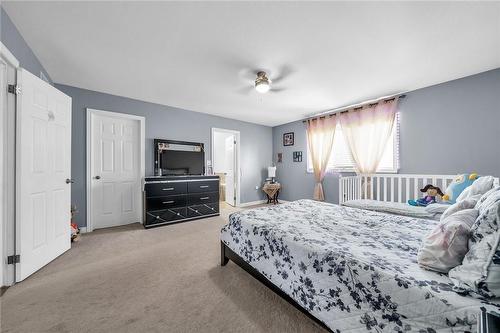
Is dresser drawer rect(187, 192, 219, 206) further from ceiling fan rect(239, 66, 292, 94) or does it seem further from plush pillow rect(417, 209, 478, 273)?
plush pillow rect(417, 209, 478, 273)

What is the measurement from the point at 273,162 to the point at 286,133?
1000 millimetres

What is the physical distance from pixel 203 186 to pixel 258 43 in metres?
2.91

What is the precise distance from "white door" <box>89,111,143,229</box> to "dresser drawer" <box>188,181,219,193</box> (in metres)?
1.00

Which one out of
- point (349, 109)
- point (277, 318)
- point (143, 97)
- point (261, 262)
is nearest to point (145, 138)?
point (143, 97)

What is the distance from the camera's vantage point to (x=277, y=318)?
137cm

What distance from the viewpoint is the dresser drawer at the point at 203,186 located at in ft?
12.9

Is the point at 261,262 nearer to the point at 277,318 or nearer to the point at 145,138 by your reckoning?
the point at 277,318

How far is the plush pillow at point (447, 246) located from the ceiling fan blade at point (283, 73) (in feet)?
7.45

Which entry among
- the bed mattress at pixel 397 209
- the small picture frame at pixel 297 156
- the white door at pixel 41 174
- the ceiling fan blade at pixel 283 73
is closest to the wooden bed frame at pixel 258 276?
the bed mattress at pixel 397 209

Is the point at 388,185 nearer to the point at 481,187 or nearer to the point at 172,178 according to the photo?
the point at 481,187

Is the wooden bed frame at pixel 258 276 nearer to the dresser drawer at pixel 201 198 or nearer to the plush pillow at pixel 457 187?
the dresser drawer at pixel 201 198

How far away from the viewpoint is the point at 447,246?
3.05 ft

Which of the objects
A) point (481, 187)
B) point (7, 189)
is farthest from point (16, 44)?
point (481, 187)

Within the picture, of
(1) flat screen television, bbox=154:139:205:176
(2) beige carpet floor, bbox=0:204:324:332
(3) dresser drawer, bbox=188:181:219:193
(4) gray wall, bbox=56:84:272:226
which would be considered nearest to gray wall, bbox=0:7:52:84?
(4) gray wall, bbox=56:84:272:226
